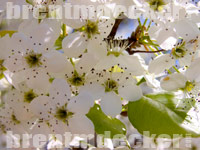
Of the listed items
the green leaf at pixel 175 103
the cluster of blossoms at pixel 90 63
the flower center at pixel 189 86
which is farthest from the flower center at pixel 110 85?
the flower center at pixel 189 86

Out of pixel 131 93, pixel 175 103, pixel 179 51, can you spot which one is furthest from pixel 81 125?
pixel 179 51

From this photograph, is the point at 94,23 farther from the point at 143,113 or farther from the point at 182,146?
the point at 182,146

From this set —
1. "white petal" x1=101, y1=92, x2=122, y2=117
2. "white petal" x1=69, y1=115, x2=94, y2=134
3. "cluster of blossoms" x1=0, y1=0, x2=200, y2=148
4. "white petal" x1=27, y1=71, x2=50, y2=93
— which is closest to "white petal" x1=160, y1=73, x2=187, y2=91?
"cluster of blossoms" x1=0, y1=0, x2=200, y2=148

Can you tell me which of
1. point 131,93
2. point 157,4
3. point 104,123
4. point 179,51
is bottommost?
point 104,123

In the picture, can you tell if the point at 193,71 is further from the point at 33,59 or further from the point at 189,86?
the point at 33,59

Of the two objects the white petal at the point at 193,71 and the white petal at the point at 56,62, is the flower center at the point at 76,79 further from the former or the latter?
the white petal at the point at 193,71
